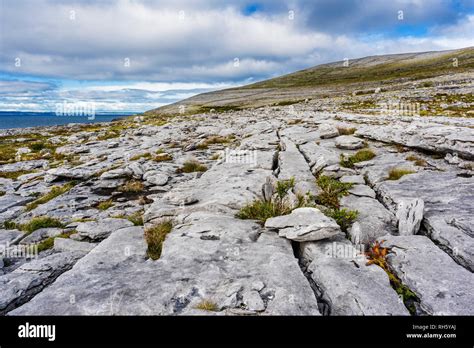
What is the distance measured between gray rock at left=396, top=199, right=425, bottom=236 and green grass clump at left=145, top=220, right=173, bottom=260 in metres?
6.95

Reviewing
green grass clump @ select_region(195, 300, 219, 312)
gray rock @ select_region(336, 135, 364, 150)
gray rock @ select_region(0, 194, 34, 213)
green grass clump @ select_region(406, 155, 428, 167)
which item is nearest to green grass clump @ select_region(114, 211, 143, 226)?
green grass clump @ select_region(195, 300, 219, 312)

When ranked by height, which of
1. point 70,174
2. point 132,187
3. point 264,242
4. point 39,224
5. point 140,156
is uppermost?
point 140,156

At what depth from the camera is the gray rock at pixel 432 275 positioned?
503 cm

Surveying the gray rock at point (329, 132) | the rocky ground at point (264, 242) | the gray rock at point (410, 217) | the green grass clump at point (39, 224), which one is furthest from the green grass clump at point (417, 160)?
the green grass clump at point (39, 224)

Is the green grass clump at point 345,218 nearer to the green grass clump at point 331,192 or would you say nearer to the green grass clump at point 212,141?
the green grass clump at point 331,192

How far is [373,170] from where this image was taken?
12.8m

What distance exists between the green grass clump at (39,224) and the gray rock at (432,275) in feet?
39.2

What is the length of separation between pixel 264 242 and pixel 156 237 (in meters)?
3.15

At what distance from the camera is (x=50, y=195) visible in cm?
1491

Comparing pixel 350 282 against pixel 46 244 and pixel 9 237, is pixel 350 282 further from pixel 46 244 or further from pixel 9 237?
pixel 9 237

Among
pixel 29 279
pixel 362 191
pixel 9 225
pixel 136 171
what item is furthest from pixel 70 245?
pixel 362 191
